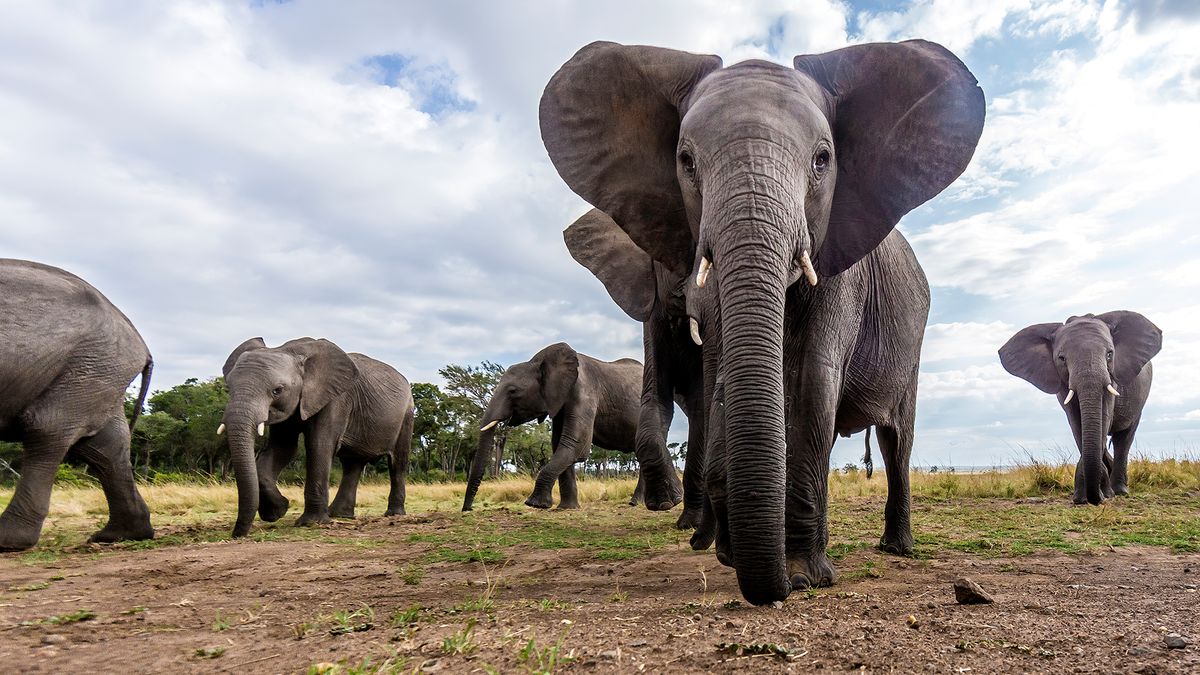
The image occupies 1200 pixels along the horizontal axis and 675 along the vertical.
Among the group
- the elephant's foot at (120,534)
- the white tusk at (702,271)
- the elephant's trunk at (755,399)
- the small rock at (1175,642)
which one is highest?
the white tusk at (702,271)

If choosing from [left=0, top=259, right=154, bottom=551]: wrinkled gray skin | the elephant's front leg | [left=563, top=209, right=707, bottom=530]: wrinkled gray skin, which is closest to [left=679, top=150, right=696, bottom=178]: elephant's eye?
[left=563, top=209, right=707, bottom=530]: wrinkled gray skin

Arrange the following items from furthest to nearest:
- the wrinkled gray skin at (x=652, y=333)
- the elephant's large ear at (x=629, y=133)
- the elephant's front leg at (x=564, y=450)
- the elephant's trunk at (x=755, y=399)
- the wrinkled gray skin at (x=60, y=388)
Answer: the elephant's front leg at (x=564, y=450), the wrinkled gray skin at (x=60, y=388), the wrinkled gray skin at (x=652, y=333), the elephant's large ear at (x=629, y=133), the elephant's trunk at (x=755, y=399)

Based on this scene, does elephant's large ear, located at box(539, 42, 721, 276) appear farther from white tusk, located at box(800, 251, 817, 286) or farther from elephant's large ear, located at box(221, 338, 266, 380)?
elephant's large ear, located at box(221, 338, 266, 380)

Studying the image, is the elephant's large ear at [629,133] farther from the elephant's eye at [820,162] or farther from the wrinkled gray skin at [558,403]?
the wrinkled gray skin at [558,403]

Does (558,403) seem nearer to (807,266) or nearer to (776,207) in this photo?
(807,266)

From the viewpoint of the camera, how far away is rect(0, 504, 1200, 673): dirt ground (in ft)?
7.94

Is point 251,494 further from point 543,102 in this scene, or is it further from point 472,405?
point 472,405

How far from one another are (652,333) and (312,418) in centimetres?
656

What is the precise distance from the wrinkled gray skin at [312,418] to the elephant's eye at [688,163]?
5.78 meters

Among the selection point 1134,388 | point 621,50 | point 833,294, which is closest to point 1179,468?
point 1134,388

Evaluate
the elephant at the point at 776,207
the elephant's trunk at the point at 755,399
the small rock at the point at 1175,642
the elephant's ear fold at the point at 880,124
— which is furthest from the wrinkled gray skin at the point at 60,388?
the small rock at the point at 1175,642

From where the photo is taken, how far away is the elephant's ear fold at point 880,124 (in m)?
4.50

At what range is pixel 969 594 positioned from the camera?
10.7ft

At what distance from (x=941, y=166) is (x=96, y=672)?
4668 mm
